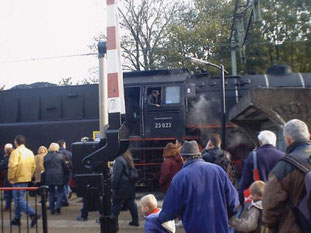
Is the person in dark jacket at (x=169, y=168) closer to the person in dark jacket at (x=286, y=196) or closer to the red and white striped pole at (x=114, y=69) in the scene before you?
the red and white striped pole at (x=114, y=69)

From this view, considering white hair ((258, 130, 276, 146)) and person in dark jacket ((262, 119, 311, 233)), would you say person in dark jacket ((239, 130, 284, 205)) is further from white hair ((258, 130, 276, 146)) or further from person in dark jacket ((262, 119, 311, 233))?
person in dark jacket ((262, 119, 311, 233))

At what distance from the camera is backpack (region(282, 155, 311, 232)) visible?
3.09m

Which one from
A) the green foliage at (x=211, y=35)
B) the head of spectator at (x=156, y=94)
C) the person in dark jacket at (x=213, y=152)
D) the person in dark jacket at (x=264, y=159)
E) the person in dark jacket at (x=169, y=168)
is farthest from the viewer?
the green foliage at (x=211, y=35)

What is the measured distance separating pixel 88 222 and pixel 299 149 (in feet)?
19.5

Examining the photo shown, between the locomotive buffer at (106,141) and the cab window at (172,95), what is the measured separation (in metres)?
8.50

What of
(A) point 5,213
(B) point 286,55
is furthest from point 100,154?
(B) point 286,55

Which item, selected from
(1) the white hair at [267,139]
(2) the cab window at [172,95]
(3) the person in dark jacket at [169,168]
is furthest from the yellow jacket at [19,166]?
(1) the white hair at [267,139]

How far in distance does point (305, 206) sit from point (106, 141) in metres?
1.69

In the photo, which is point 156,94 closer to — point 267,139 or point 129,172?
point 129,172

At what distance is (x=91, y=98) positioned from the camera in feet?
46.2

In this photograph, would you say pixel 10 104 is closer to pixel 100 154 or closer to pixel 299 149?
pixel 100 154

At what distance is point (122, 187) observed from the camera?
7.61 metres

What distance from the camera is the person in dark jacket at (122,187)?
7555mm

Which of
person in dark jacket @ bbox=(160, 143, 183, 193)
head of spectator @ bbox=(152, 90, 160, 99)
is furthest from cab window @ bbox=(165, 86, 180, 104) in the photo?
person in dark jacket @ bbox=(160, 143, 183, 193)
